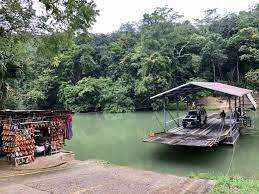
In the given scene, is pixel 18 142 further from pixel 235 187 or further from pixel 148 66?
pixel 148 66

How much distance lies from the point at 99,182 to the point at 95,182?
0.33 feet

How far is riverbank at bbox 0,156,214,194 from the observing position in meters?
8.05

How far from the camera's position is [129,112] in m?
39.8

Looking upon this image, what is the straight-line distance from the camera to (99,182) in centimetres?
877

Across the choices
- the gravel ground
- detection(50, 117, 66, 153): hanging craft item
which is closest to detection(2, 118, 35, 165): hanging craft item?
the gravel ground

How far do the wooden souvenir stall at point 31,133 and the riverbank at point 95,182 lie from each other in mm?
701

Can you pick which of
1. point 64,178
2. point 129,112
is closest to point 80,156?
point 64,178

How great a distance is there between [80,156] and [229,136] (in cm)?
653

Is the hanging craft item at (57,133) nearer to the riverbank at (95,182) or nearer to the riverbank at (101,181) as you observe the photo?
the riverbank at (101,181)

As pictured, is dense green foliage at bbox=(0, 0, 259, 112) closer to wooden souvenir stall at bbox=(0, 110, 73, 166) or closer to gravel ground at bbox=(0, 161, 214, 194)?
wooden souvenir stall at bbox=(0, 110, 73, 166)

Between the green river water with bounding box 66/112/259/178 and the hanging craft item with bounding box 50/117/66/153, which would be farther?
the green river water with bounding box 66/112/259/178

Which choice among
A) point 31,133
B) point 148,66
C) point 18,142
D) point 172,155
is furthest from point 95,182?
point 148,66

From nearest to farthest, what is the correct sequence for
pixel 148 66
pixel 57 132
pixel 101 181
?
pixel 101 181 → pixel 57 132 → pixel 148 66

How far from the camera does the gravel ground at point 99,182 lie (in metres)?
8.03
